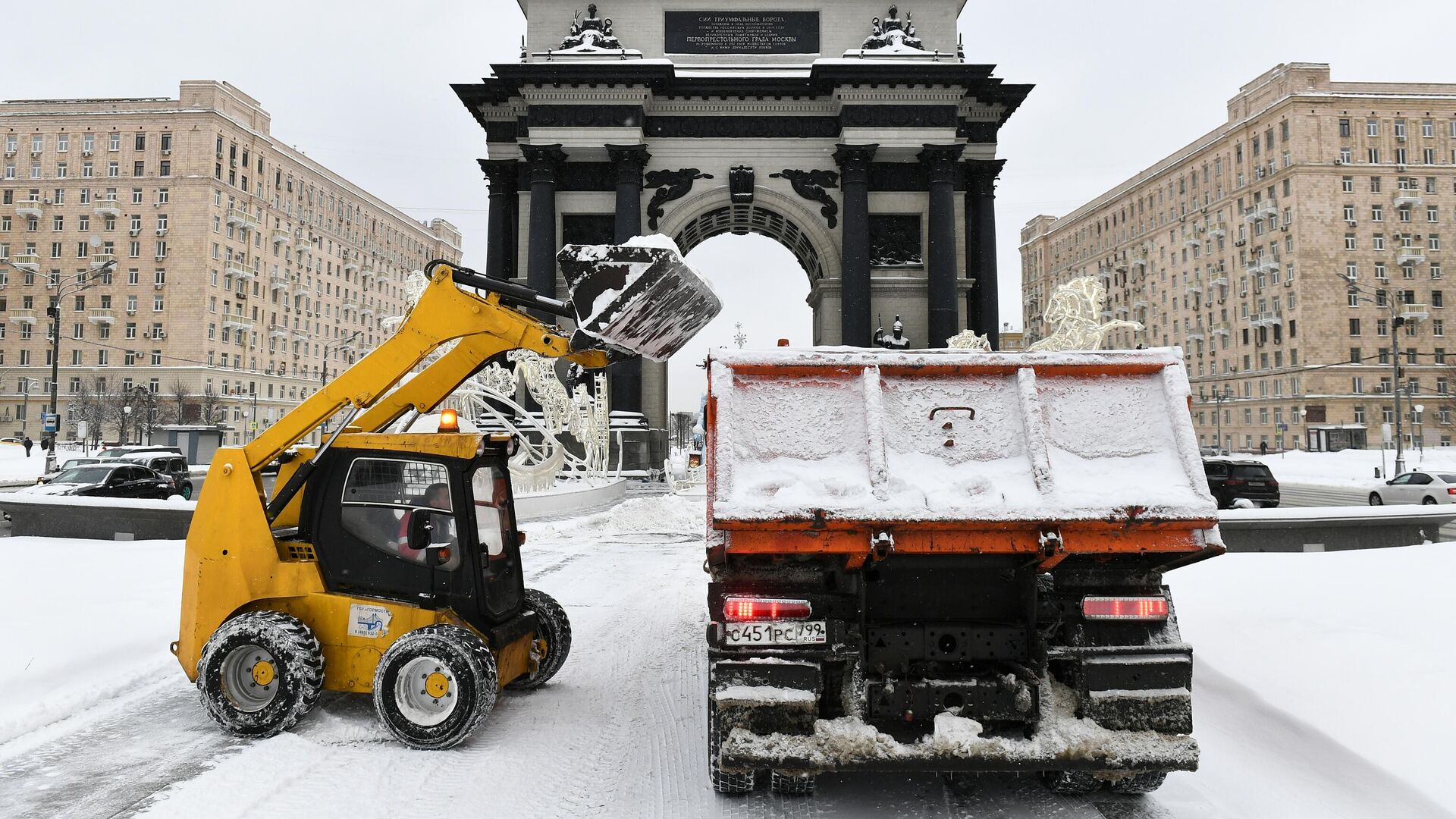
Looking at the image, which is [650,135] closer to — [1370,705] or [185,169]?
[1370,705]

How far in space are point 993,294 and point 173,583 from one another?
33.7 meters

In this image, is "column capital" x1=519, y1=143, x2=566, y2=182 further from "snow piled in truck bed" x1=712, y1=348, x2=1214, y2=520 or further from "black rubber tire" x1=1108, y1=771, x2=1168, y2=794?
"black rubber tire" x1=1108, y1=771, x2=1168, y2=794

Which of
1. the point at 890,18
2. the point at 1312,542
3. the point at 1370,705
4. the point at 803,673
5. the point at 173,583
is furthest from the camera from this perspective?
the point at 890,18

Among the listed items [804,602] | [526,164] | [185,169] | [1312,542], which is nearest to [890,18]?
[526,164]

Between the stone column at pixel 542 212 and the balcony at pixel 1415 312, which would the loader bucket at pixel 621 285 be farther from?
the balcony at pixel 1415 312

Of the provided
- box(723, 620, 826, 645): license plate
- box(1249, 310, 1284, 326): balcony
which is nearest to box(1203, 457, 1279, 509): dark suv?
box(723, 620, 826, 645): license plate

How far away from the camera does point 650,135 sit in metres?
35.5

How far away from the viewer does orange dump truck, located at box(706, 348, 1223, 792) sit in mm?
3877

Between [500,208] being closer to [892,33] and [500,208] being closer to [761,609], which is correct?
[892,33]

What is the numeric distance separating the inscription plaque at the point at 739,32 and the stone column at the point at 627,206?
18.8 feet

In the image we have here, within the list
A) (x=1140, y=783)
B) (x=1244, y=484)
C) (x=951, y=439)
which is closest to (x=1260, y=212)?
(x=1244, y=484)

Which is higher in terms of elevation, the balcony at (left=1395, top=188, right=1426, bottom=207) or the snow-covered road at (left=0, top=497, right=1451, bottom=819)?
the balcony at (left=1395, top=188, right=1426, bottom=207)

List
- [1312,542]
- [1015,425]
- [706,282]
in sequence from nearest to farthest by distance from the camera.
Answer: [1015,425] → [706,282] → [1312,542]

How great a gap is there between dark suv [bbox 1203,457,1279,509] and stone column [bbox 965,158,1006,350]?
15.8 metres
